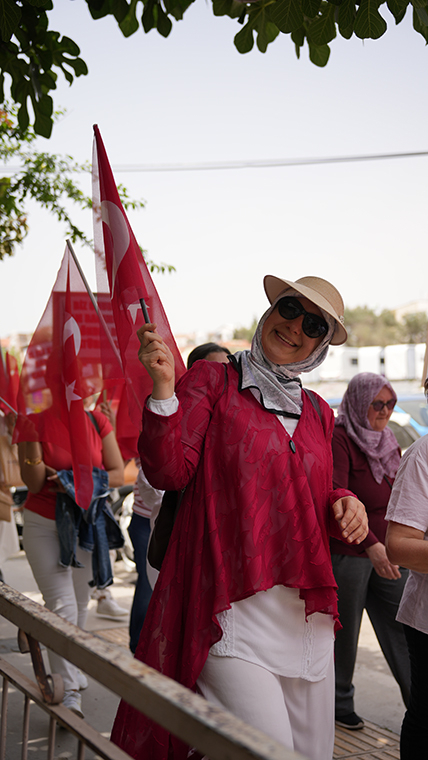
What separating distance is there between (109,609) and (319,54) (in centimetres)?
527

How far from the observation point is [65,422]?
13.7 ft

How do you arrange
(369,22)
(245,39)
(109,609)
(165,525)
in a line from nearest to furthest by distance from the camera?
(165,525), (369,22), (245,39), (109,609)

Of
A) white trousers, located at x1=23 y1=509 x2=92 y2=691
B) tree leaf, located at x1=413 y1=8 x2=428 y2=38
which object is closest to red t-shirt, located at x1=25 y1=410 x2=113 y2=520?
white trousers, located at x1=23 y1=509 x2=92 y2=691

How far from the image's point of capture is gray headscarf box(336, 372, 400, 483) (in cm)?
425

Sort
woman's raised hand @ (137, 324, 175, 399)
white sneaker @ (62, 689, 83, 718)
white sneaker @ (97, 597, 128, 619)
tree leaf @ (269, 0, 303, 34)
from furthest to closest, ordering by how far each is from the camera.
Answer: white sneaker @ (97, 597, 128, 619) → white sneaker @ (62, 689, 83, 718) → tree leaf @ (269, 0, 303, 34) → woman's raised hand @ (137, 324, 175, 399)

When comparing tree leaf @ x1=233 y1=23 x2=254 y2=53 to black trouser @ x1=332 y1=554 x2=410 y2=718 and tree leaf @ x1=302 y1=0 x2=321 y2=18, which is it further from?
black trouser @ x1=332 y1=554 x2=410 y2=718

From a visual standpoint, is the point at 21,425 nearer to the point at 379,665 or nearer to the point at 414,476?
the point at 414,476

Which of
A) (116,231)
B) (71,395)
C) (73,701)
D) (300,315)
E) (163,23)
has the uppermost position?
(163,23)

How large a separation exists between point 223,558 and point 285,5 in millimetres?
2223

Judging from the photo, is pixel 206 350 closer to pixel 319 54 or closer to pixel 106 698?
pixel 319 54

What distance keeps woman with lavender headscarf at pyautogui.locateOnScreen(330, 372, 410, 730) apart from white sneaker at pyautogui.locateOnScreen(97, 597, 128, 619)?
3.14 meters

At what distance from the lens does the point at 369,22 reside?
2.86m

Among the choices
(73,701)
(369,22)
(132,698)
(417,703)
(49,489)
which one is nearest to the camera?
(132,698)

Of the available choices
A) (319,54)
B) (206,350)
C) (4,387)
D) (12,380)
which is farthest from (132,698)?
(12,380)
